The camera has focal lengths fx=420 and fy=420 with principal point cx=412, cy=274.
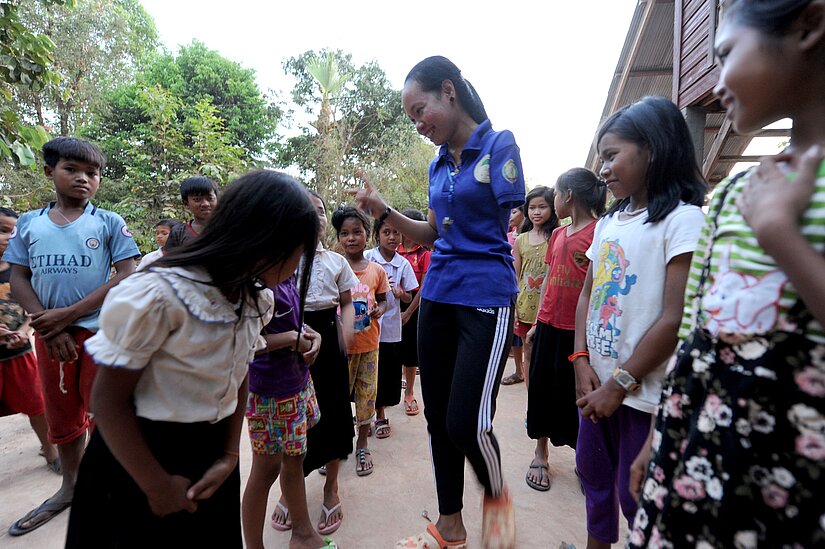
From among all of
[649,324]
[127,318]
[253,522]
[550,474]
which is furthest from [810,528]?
[550,474]

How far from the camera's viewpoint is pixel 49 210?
2508 mm

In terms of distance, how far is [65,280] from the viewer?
7.87 ft

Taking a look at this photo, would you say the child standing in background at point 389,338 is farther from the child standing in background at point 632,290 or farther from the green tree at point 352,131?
the green tree at point 352,131

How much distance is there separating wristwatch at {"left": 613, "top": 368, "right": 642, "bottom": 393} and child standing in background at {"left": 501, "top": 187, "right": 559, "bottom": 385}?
225 centimetres

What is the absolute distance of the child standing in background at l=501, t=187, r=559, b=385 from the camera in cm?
372

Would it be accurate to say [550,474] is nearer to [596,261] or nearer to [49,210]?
[596,261]

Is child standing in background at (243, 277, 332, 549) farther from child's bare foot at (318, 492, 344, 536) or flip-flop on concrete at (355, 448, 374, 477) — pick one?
flip-flop on concrete at (355, 448, 374, 477)

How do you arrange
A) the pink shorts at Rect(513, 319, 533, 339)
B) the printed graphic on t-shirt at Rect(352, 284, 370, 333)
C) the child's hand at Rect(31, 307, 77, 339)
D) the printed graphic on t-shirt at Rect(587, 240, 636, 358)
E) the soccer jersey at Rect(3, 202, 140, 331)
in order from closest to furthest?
the printed graphic on t-shirt at Rect(587, 240, 636, 358) → the child's hand at Rect(31, 307, 77, 339) → the soccer jersey at Rect(3, 202, 140, 331) → the printed graphic on t-shirt at Rect(352, 284, 370, 333) → the pink shorts at Rect(513, 319, 533, 339)

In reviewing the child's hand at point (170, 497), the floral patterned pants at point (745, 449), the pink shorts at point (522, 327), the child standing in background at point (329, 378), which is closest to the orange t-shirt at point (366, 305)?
the child standing in background at point (329, 378)

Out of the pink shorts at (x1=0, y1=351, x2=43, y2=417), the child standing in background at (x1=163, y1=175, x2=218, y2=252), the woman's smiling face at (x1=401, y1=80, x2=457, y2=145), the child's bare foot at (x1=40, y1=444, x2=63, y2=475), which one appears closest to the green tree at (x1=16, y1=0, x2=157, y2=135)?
the child standing in background at (x1=163, y1=175, x2=218, y2=252)

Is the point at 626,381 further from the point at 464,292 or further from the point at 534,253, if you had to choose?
the point at 534,253

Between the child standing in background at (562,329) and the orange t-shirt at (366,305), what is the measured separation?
3.71 ft

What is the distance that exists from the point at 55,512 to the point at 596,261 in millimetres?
3171

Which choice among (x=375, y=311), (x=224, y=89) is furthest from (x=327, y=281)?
(x=224, y=89)
